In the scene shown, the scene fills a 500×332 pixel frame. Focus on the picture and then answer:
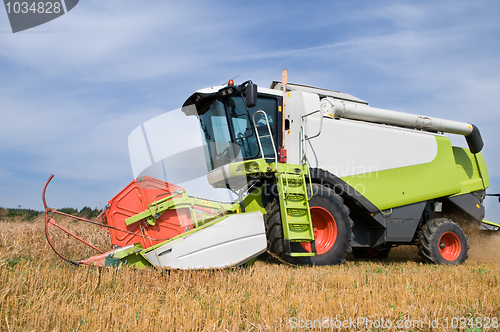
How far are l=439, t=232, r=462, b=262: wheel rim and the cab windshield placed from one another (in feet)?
11.3

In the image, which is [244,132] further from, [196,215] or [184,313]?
[184,313]

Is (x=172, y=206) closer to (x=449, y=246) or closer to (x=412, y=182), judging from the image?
(x=412, y=182)

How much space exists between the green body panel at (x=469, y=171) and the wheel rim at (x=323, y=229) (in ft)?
10.3

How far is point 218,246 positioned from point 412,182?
380 centimetres

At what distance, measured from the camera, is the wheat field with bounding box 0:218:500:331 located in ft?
7.35

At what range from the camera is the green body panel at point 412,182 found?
546 centimetres

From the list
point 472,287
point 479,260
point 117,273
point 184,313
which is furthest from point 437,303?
point 479,260

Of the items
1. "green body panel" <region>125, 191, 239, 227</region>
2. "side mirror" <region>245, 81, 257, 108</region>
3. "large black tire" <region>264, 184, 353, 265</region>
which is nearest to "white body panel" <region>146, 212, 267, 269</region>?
"large black tire" <region>264, 184, 353, 265</region>

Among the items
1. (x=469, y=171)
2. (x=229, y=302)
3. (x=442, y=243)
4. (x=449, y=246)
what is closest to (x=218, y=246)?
(x=229, y=302)

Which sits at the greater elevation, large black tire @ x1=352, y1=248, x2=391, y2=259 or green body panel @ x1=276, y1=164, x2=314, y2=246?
green body panel @ x1=276, y1=164, x2=314, y2=246

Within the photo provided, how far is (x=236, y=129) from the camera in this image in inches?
197

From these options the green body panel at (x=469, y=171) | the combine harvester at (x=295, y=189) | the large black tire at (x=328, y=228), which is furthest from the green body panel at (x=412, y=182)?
the large black tire at (x=328, y=228)

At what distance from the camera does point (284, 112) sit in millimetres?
5133

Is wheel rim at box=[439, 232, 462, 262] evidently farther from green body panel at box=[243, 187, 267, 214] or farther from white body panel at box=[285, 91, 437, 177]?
green body panel at box=[243, 187, 267, 214]
